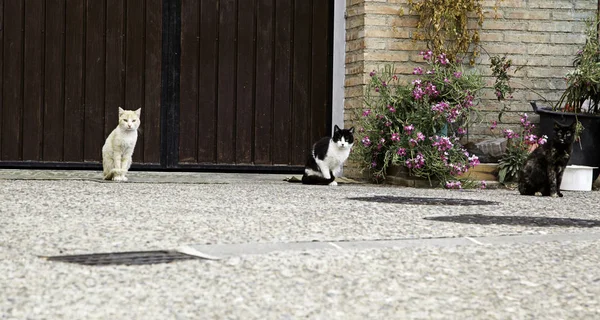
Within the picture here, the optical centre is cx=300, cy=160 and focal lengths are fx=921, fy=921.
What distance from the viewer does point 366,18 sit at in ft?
26.2

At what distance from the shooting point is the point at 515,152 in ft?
25.5

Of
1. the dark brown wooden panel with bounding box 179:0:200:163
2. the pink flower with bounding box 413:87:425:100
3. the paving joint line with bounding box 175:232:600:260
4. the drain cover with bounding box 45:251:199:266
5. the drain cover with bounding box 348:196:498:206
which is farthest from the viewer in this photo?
the dark brown wooden panel with bounding box 179:0:200:163

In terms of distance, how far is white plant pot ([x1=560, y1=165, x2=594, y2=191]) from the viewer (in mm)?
7512

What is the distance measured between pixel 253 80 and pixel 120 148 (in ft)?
5.72

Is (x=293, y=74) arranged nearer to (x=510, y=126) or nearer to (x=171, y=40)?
(x=171, y=40)

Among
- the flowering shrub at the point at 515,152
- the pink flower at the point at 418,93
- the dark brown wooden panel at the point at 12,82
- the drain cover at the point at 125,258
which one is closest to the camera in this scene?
the drain cover at the point at 125,258

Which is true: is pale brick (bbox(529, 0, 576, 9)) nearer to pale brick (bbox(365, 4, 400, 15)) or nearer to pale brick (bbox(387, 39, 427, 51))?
pale brick (bbox(387, 39, 427, 51))

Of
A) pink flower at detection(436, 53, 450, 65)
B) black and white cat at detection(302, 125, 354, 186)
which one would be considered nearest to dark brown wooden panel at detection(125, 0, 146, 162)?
black and white cat at detection(302, 125, 354, 186)

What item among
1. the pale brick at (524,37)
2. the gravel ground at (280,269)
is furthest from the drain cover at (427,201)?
the pale brick at (524,37)

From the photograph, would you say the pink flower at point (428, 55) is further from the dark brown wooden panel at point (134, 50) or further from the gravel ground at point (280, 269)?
the gravel ground at point (280, 269)

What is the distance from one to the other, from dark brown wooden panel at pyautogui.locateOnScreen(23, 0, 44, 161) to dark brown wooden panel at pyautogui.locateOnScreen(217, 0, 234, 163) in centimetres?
158

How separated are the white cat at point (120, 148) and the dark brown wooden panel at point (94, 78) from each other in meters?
1.10

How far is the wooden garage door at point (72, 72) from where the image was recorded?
8133 mm

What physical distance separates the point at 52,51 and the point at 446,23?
11.4 feet
